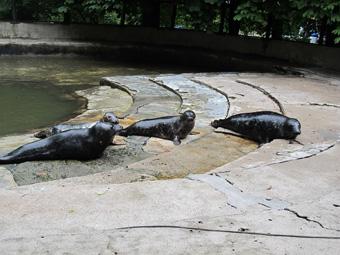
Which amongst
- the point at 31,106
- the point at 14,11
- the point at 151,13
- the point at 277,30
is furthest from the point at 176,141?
the point at 14,11

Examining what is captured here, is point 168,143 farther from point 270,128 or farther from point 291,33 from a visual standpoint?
point 291,33

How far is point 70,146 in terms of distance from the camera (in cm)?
548

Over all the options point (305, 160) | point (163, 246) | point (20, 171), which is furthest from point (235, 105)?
point (163, 246)

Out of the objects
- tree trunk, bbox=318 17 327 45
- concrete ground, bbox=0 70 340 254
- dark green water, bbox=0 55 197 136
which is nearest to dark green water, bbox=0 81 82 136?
dark green water, bbox=0 55 197 136

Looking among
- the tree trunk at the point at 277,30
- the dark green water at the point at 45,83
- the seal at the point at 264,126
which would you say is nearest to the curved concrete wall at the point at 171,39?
the tree trunk at the point at 277,30

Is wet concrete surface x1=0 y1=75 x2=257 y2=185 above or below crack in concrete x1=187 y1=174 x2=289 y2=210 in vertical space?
below

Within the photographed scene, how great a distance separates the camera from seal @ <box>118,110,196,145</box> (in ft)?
20.7

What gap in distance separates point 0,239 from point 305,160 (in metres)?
3.04

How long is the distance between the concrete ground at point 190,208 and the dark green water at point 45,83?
3.58 meters

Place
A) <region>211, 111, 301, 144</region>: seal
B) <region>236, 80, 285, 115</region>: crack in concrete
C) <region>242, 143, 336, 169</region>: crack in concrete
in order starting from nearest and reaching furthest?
1. <region>242, 143, 336, 169</region>: crack in concrete
2. <region>211, 111, 301, 144</region>: seal
3. <region>236, 80, 285, 115</region>: crack in concrete

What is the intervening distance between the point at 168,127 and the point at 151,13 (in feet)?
37.7

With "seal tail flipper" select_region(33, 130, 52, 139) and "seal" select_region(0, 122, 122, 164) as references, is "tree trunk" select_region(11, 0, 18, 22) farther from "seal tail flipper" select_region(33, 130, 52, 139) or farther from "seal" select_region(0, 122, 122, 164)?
"seal" select_region(0, 122, 122, 164)

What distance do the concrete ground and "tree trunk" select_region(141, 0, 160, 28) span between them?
12.1 meters

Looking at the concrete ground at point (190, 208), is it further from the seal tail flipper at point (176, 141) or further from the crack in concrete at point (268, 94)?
the crack in concrete at point (268, 94)
